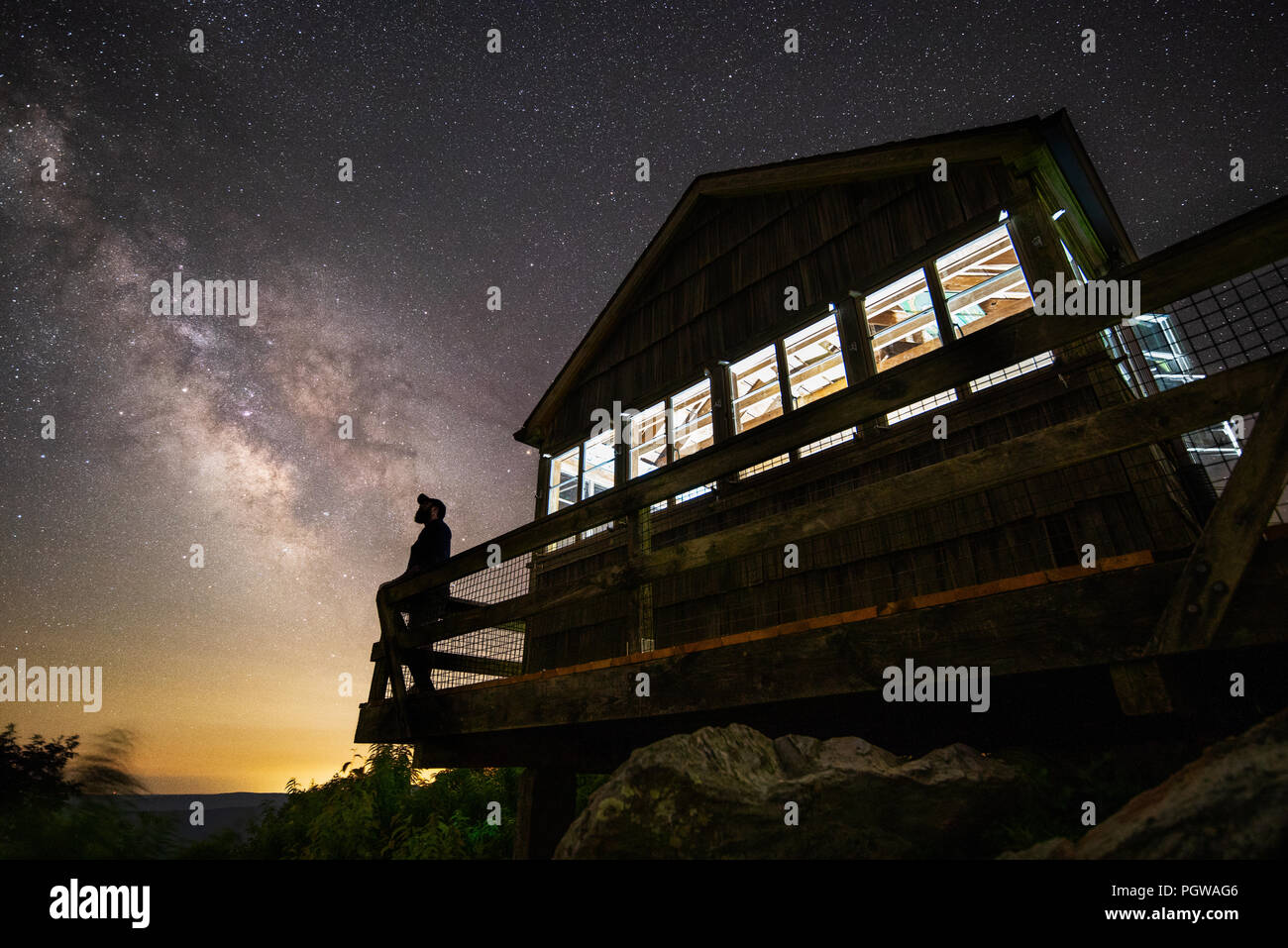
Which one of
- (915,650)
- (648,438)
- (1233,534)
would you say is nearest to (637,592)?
(915,650)

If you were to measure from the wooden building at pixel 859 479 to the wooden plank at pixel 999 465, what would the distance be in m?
0.01

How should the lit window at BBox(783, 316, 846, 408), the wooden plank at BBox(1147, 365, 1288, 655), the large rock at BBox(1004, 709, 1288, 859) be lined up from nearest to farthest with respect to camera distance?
the large rock at BBox(1004, 709, 1288, 859)
the wooden plank at BBox(1147, 365, 1288, 655)
the lit window at BBox(783, 316, 846, 408)

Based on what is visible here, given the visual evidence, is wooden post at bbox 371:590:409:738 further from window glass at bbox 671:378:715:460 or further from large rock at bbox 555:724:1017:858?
window glass at bbox 671:378:715:460

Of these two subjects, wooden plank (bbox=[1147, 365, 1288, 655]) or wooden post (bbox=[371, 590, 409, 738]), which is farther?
wooden post (bbox=[371, 590, 409, 738])

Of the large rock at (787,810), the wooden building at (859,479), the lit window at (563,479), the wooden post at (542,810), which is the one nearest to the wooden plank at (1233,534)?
the wooden building at (859,479)

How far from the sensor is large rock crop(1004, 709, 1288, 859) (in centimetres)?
163

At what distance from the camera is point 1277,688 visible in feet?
8.50

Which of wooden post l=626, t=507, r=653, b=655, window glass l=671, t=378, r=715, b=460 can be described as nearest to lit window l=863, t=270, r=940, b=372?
window glass l=671, t=378, r=715, b=460

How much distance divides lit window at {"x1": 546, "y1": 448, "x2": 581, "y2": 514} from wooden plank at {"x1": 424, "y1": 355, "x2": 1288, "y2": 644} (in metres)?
7.13

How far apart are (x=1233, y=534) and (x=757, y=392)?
275 inches

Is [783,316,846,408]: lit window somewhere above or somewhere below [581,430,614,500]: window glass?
above

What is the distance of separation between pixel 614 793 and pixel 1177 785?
202 cm
